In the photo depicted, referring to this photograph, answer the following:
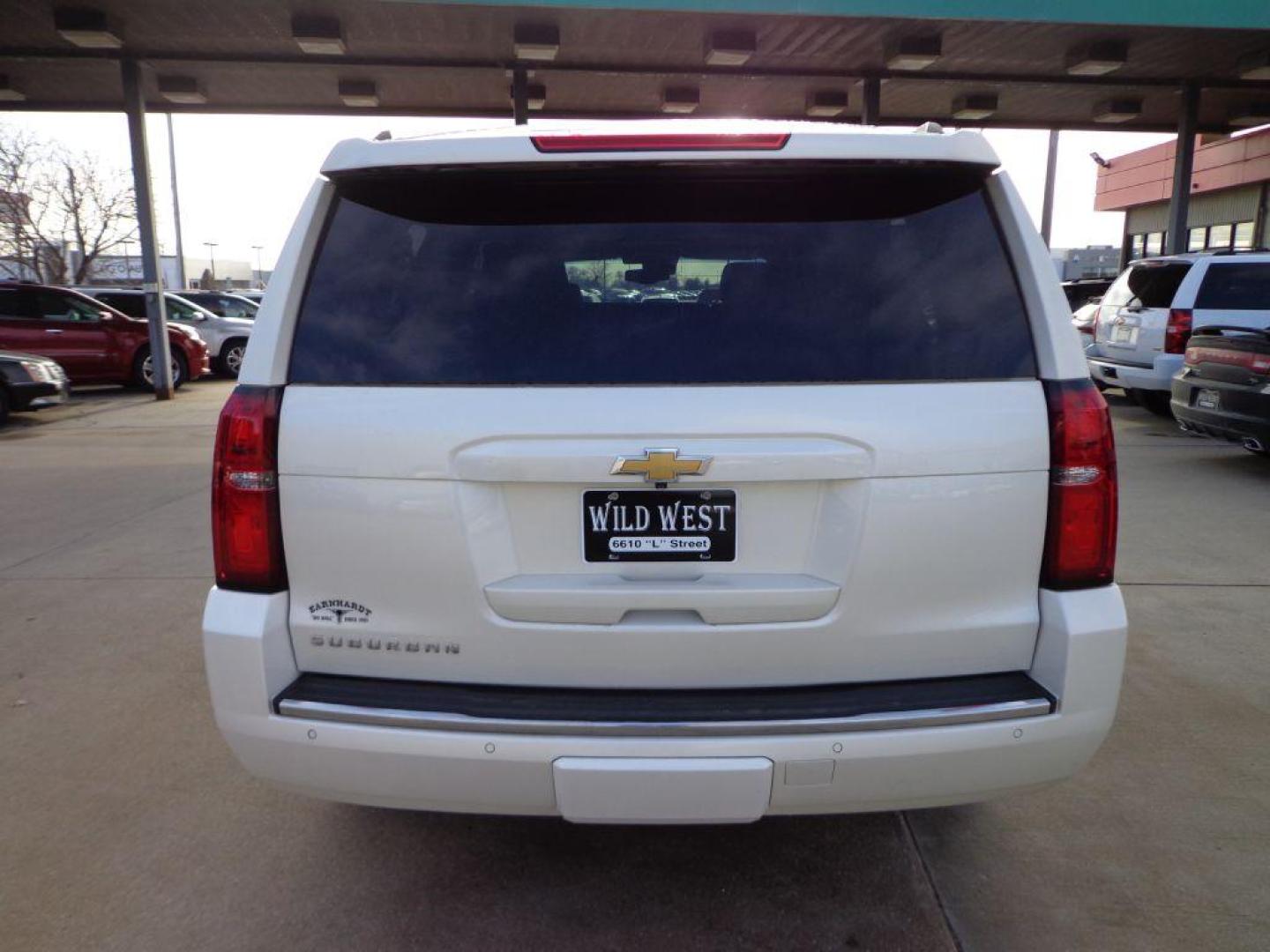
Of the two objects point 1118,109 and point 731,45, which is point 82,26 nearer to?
point 731,45

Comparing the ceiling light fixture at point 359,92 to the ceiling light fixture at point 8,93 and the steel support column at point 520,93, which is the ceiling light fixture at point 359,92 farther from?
the ceiling light fixture at point 8,93

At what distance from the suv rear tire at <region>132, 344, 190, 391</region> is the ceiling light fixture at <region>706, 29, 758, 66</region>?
1009 centimetres

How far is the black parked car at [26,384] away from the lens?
11.9m

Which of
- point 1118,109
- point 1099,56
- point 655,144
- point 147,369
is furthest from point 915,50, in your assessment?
point 147,369

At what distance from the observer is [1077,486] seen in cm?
A: 218

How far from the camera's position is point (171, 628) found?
4.69 m

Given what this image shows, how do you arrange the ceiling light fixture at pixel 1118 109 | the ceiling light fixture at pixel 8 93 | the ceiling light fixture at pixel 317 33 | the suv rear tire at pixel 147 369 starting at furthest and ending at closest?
the ceiling light fixture at pixel 1118 109, the suv rear tire at pixel 147 369, the ceiling light fixture at pixel 8 93, the ceiling light fixture at pixel 317 33

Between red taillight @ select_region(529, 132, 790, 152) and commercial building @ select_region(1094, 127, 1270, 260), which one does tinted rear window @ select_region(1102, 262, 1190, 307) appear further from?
red taillight @ select_region(529, 132, 790, 152)

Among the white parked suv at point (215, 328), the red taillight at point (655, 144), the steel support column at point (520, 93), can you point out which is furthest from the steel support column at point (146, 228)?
the red taillight at point (655, 144)

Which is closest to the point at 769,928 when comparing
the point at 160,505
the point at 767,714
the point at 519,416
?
the point at 767,714

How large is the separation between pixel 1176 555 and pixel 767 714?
Result: 192 inches

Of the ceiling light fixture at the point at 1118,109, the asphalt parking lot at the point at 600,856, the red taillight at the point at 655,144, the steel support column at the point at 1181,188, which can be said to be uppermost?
the ceiling light fixture at the point at 1118,109

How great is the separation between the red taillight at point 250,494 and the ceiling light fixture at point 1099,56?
45.2 ft

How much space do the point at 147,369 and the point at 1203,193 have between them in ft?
87.1
